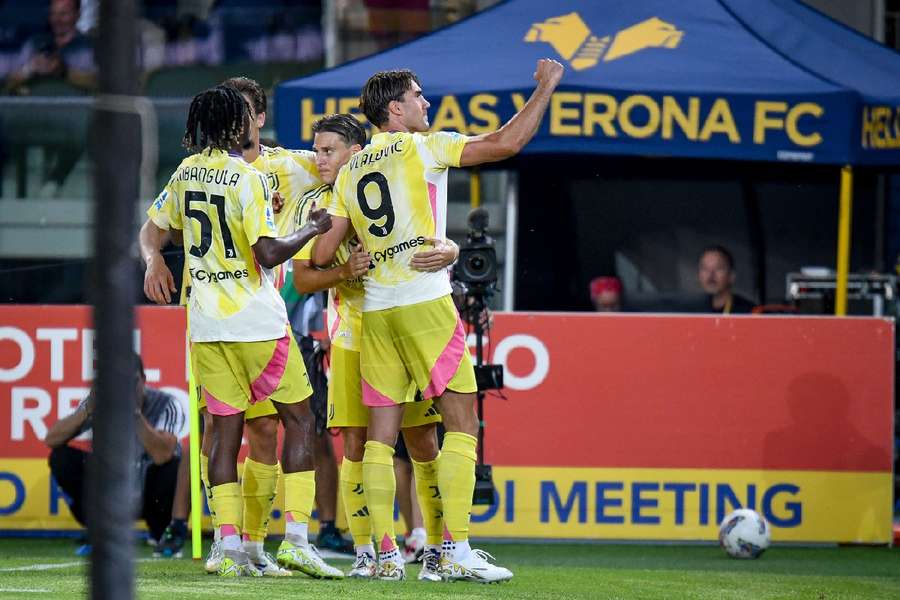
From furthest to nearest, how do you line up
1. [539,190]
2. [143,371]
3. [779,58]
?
1. [539,190]
2. [779,58]
3. [143,371]

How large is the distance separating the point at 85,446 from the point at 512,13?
415 cm

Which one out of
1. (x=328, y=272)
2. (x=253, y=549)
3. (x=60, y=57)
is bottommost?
(x=253, y=549)

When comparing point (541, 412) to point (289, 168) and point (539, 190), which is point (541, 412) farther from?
point (539, 190)

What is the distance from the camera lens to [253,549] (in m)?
6.67

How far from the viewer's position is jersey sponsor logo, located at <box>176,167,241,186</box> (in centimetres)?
615

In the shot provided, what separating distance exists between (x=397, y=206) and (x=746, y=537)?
10.7 ft

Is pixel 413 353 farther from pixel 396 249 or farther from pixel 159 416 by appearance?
pixel 159 416

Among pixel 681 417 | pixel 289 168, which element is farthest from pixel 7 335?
pixel 681 417

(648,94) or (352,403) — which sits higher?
(648,94)

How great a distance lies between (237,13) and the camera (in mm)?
14172

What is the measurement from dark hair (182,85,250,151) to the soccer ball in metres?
3.73

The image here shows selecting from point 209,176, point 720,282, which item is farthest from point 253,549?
point 720,282

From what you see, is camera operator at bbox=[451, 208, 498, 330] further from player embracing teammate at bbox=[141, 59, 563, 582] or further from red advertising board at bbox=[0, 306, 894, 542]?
red advertising board at bbox=[0, 306, 894, 542]

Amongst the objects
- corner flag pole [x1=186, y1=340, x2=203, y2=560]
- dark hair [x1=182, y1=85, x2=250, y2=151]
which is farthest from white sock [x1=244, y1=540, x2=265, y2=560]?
dark hair [x1=182, y1=85, x2=250, y2=151]
